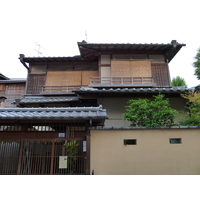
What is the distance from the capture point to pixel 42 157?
6.29 meters

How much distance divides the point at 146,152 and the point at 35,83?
11133 millimetres

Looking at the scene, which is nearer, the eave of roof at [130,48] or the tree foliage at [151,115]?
the tree foliage at [151,115]

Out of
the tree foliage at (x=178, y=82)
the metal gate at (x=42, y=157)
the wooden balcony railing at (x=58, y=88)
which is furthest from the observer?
the tree foliage at (x=178, y=82)

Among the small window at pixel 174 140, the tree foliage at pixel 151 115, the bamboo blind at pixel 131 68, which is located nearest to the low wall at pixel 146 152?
the small window at pixel 174 140

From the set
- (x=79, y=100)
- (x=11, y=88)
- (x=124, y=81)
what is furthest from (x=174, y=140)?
(x=11, y=88)

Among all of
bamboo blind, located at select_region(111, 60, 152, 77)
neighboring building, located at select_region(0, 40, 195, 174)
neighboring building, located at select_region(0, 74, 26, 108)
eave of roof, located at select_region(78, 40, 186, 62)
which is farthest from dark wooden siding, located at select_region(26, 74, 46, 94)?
bamboo blind, located at select_region(111, 60, 152, 77)

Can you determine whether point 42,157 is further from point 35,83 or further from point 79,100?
point 35,83

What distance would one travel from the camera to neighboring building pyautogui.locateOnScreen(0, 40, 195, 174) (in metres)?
6.25

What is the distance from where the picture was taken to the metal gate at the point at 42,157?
6.17m

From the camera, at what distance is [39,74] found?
14.2m

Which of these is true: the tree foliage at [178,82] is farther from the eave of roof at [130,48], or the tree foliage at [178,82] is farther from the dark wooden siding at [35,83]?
the dark wooden siding at [35,83]

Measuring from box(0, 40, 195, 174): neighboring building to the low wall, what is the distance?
3.8 inches

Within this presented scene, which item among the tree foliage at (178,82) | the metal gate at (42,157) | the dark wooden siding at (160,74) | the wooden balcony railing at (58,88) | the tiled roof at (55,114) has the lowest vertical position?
the metal gate at (42,157)

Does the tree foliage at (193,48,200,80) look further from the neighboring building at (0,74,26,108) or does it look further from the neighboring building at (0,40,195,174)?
the neighboring building at (0,74,26,108)
